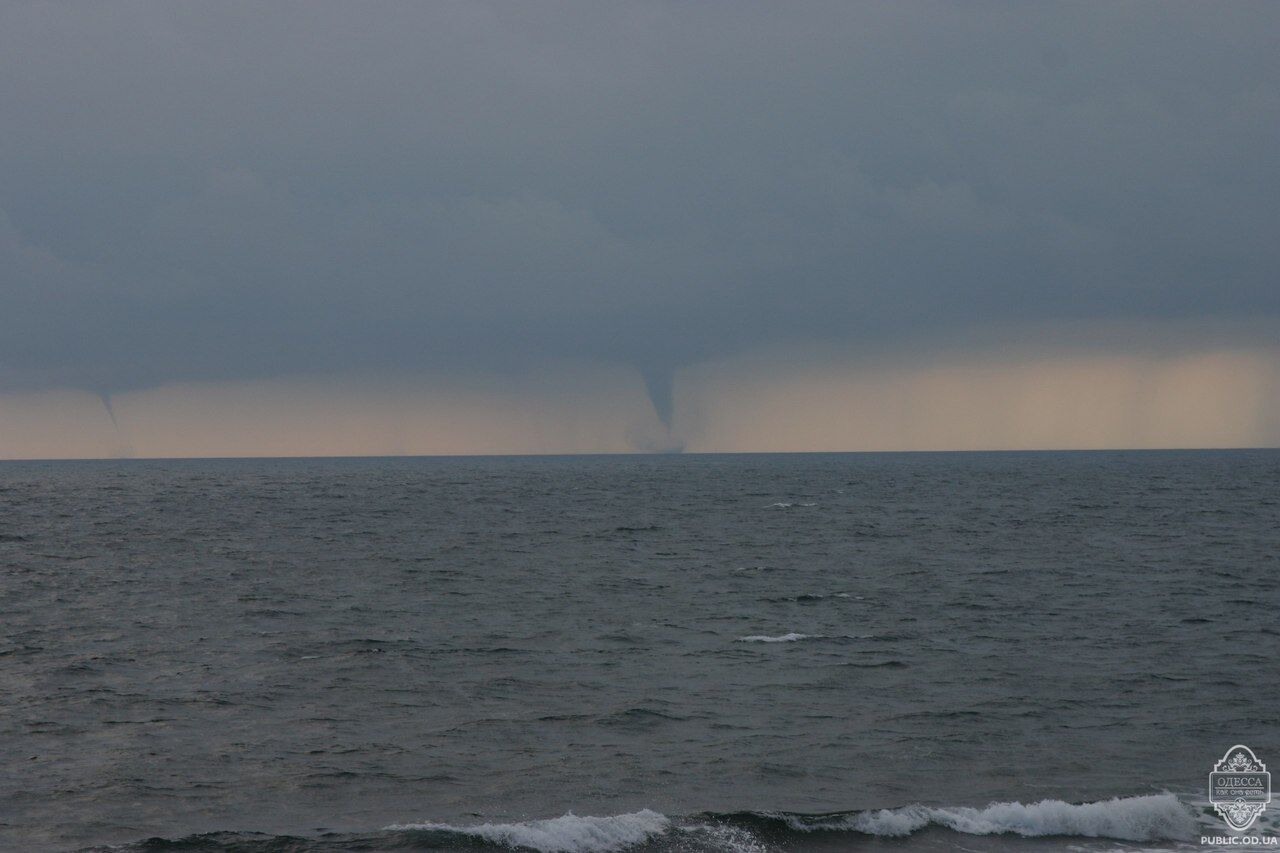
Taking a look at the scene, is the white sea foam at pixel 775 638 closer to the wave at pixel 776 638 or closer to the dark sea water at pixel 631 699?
the wave at pixel 776 638

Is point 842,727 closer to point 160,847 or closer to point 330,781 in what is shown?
point 330,781

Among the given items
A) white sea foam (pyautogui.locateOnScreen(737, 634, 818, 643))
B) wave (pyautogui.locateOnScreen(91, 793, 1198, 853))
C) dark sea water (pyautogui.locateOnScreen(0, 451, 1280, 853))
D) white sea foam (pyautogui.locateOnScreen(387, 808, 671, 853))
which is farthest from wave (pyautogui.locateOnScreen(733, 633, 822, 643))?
white sea foam (pyautogui.locateOnScreen(387, 808, 671, 853))

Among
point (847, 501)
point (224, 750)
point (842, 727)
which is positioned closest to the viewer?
point (224, 750)

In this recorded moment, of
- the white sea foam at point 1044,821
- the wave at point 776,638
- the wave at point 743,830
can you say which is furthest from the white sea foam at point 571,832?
the wave at point 776,638

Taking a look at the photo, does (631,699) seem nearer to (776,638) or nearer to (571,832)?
(571,832)

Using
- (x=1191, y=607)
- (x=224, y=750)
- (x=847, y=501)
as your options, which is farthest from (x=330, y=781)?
(x=847, y=501)

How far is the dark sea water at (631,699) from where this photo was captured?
18.7 m

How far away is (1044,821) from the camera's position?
18500 millimetres

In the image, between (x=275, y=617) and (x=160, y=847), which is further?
(x=275, y=617)

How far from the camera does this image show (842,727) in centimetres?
2422

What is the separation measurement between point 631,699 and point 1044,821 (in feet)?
35.2

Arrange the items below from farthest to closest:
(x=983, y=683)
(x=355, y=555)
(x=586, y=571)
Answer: (x=355, y=555), (x=586, y=571), (x=983, y=683)

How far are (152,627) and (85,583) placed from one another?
14.6m

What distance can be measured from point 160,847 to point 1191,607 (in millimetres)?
35502
